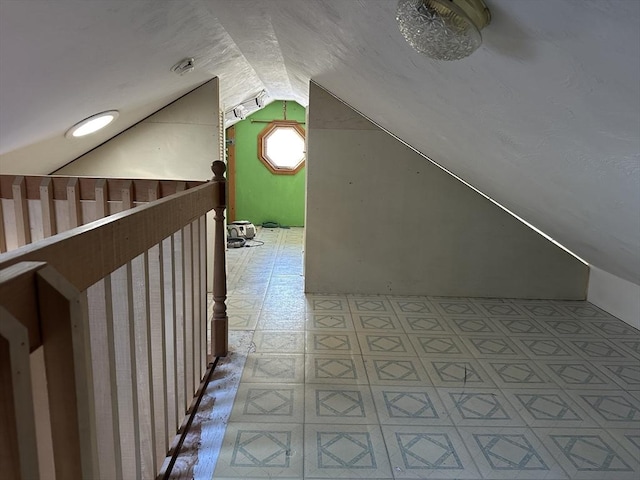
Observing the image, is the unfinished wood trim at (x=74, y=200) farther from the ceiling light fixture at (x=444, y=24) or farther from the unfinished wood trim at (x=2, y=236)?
the ceiling light fixture at (x=444, y=24)

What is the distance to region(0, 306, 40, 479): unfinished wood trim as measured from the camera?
1.55 ft

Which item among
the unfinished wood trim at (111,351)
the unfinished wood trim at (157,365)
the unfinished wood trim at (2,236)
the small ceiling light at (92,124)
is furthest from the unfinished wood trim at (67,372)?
the small ceiling light at (92,124)

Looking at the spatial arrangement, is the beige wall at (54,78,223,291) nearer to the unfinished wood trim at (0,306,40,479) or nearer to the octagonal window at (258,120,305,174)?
the unfinished wood trim at (0,306,40,479)

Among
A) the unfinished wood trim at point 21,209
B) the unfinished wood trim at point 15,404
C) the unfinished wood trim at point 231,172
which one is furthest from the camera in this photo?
the unfinished wood trim at point 231,172

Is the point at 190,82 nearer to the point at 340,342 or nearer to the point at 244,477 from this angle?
the point at 340,342

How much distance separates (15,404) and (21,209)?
167 cm

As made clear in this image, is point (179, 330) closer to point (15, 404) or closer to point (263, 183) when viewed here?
point (15, 404)

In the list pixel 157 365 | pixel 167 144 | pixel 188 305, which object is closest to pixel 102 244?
pixel 157 365

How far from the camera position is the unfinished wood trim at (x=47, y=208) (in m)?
1.77

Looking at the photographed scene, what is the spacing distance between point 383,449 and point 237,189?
5.23m

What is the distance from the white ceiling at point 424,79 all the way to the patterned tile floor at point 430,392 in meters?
0.66

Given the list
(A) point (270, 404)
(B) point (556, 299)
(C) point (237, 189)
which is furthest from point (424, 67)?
(C) point (237, 189)

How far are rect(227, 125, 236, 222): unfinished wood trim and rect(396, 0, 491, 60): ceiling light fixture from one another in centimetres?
543

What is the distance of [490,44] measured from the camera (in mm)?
958
